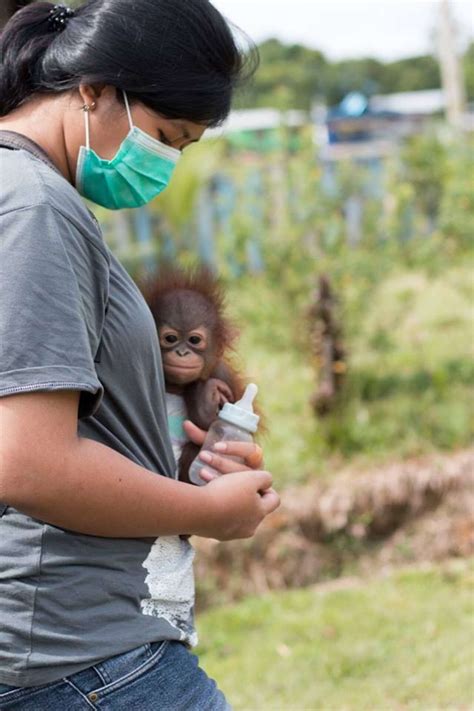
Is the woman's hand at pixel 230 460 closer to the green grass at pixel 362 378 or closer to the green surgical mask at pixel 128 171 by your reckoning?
the green surgical mask at pixel 128 171

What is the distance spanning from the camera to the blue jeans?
149 centimetres

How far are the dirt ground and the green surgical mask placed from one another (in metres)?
3.68

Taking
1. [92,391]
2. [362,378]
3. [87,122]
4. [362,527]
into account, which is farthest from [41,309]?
[362,378]

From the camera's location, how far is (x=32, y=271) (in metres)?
1.35

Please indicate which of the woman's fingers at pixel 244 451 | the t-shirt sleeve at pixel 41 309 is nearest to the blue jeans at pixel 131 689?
the woman's fingers at pixel 244 451

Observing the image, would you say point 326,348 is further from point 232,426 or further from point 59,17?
point 59,17

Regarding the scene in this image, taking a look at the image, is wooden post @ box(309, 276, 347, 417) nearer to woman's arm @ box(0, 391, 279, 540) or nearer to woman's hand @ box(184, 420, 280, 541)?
woman's hand @ box(184, 420, 280, 541)

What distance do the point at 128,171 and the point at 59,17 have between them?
0.90 feet

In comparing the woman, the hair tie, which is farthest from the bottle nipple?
the hair tie

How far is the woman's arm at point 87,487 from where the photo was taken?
1.35m

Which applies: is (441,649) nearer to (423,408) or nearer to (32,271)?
(423,408)

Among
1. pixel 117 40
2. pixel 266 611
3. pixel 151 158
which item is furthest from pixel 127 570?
pixel 266 611

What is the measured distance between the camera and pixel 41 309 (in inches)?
53.1

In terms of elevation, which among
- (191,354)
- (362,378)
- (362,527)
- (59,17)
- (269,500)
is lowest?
(362,527)
